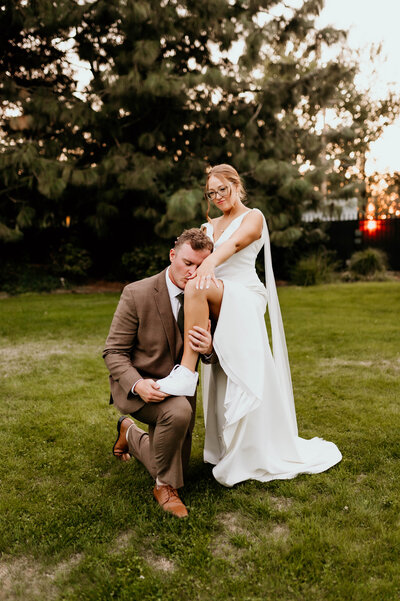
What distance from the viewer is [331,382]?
4809 millimetres

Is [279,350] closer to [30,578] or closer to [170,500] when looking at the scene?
[170,500]

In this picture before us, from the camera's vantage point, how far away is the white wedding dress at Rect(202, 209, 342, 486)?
9.28 feet

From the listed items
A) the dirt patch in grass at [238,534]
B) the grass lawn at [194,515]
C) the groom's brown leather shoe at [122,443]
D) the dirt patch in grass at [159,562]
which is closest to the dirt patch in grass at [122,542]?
the grass lawn at [194,515]

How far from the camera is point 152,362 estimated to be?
106 inches

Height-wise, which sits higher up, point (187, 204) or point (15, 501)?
point (187, 204)

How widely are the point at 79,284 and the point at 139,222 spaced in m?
2.21

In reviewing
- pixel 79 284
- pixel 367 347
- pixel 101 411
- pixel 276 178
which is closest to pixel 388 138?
pixel 276 178

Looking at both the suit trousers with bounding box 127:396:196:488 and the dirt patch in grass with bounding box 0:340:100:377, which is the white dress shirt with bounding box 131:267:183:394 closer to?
the suit trousers with bounding box 127:396:196:488

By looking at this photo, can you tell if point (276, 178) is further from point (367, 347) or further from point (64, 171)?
point (367, 347)

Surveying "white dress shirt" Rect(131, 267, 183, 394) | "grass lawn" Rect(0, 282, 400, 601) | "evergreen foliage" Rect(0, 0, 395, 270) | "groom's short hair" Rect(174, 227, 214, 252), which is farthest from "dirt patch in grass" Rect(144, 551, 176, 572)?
"evergreen foliage" Rect(0, 0, 395, 270)

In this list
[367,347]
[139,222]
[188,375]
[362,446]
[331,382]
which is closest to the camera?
[188,375]

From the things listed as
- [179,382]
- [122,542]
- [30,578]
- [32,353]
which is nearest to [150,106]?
[32,353]

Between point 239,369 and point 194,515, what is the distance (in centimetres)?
78

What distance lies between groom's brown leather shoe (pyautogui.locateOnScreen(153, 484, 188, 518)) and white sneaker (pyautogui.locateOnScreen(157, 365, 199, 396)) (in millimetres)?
500
